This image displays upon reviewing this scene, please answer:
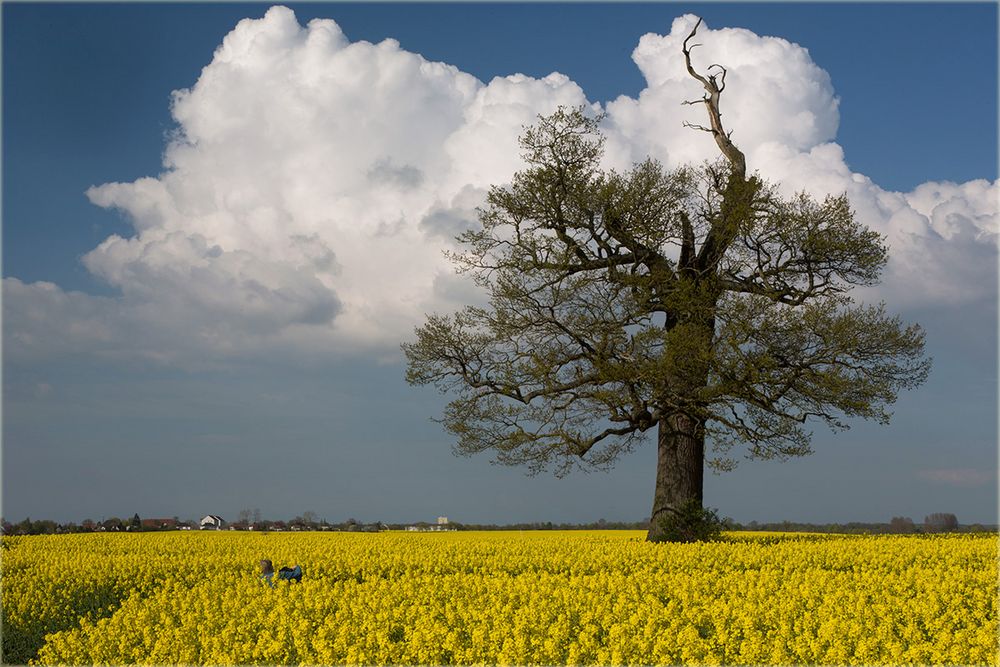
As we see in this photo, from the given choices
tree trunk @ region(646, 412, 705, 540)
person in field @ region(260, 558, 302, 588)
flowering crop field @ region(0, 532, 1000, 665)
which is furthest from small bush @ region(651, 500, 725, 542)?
person in field @ region(260, 558, 302, 588)

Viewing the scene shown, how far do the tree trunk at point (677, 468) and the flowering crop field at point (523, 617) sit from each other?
5217mm

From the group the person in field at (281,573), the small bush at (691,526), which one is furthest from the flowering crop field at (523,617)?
the small bush at (691,526)

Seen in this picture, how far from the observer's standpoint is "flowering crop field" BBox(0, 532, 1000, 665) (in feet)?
25.3

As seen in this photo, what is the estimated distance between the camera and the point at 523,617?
8711 mm

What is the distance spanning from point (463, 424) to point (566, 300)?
160 inches

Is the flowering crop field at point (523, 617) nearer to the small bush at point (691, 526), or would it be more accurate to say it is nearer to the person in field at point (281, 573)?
the person in field at point (281, 573)

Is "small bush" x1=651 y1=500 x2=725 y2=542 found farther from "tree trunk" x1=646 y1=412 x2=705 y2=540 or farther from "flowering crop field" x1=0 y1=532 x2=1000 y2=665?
"flowering crop field" x1=0 y1=532 x2=1000 y2=665

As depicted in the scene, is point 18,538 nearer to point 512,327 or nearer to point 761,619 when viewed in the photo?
point 512,327

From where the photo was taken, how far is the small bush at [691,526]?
21797 millimetres

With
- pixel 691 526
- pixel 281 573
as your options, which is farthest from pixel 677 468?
pixel 281 573

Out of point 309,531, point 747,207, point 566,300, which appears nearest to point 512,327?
point 566,300

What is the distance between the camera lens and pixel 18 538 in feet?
103

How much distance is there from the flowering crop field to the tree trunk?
17.1 ft

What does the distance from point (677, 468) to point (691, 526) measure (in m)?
1.45
